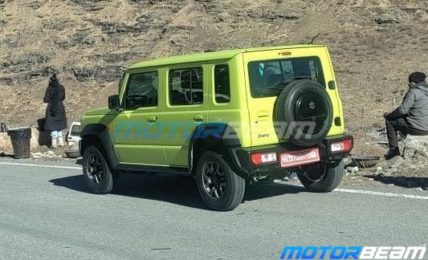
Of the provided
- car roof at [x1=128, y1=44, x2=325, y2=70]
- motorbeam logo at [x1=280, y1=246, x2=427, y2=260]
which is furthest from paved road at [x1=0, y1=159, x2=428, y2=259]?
car roof at [x1=128, y1=44, x2=325, y2=70]

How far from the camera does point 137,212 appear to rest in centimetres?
857

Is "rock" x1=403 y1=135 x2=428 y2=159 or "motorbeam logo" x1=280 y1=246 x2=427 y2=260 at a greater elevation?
"rock" x1=403 y1=135 x2=428 y2=159

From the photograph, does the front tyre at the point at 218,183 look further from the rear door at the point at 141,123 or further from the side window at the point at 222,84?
the rear door at the point at 141,123

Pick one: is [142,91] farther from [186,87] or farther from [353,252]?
[353,252]

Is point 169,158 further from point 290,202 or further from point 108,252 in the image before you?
point 108,252

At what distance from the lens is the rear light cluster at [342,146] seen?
27.5 ft

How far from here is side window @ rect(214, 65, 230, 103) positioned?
7.90 m

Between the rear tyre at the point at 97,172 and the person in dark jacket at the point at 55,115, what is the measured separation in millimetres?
6685

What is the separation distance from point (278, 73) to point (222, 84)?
2.33 feet

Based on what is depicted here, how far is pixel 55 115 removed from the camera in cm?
1666

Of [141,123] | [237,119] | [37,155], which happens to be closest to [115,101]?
[141,123]

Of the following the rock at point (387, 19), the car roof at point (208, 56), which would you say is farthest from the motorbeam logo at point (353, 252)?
the rock at point (387, 19)

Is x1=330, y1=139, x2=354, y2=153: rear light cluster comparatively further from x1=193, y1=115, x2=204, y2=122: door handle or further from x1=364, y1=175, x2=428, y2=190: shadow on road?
x1=193, y1=115, x2=204, y2=122: door handle

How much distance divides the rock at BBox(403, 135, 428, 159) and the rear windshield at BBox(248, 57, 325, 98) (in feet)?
8.90
